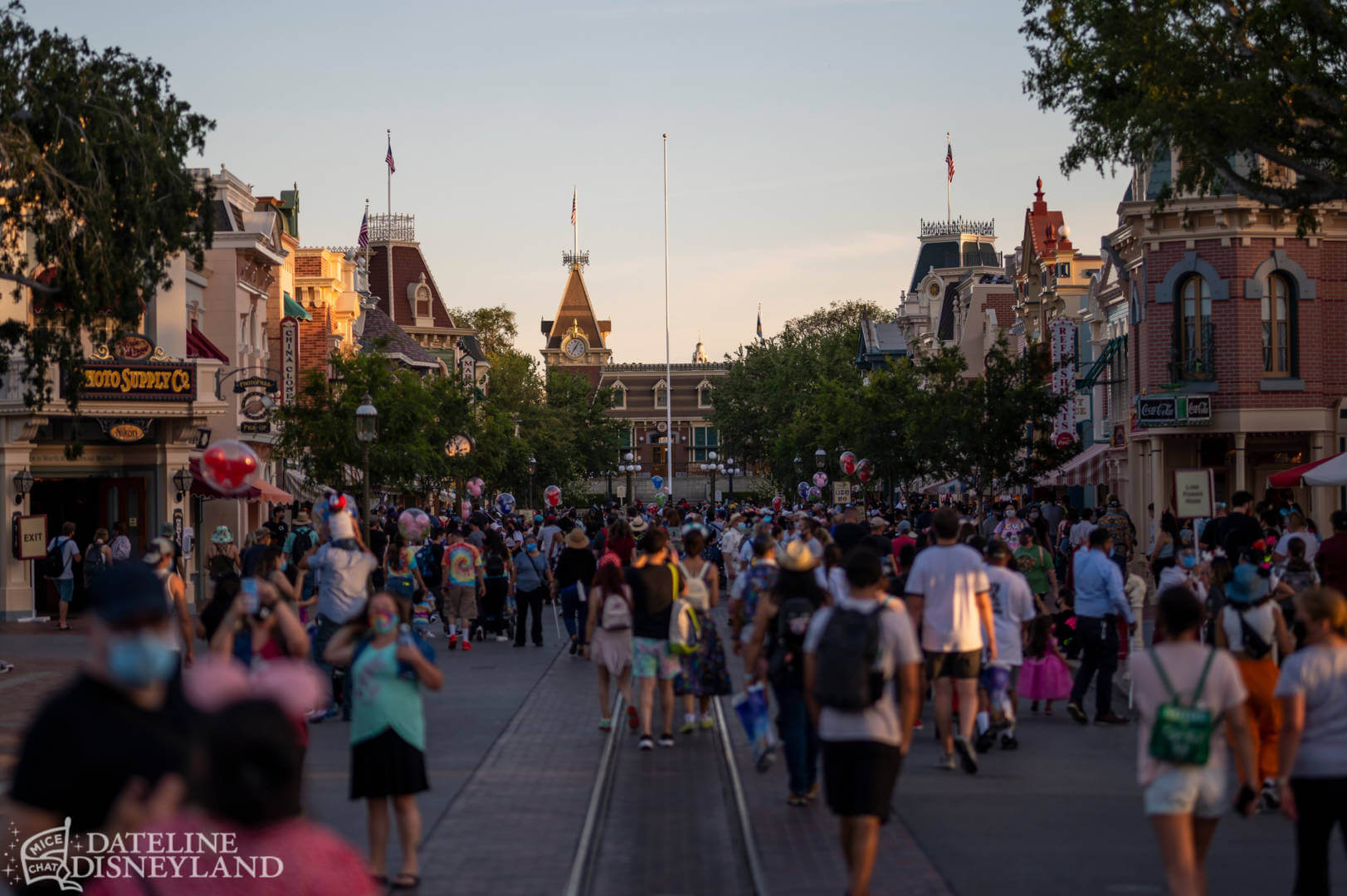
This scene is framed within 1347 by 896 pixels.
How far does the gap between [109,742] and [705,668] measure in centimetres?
889

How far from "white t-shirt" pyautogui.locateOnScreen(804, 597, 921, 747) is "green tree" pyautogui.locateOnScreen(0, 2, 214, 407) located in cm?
1472

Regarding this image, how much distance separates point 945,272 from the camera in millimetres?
86312

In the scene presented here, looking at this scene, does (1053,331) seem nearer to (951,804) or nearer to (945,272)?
(951,804)

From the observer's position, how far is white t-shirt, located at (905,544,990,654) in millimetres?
11188

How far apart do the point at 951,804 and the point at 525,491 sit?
77736mm

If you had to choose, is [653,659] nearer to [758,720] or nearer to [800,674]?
[758,720]

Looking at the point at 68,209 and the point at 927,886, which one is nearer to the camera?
the point at 927,886

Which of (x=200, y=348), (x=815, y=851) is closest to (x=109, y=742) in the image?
(x=815, y=851)

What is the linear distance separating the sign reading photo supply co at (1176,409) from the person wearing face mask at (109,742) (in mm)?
30298

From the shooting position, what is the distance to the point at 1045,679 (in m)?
14.6

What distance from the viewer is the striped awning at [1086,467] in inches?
1677

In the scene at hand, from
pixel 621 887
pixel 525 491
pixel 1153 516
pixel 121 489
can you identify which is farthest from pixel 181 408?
pixel 525 491

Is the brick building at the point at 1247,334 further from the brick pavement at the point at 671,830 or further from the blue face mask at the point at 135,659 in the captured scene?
the blue face mask at the point at 135,659

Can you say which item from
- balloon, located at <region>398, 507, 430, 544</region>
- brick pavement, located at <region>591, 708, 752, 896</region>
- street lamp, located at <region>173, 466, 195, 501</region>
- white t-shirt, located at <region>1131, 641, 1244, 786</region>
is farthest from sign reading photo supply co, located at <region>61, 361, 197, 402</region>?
white t-shirt, located at <region>1131, 641, 1244, 786</region>
